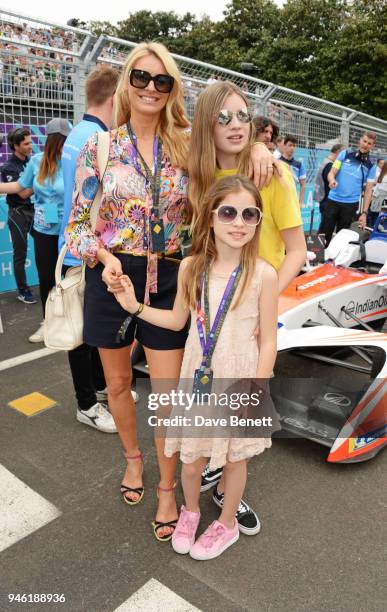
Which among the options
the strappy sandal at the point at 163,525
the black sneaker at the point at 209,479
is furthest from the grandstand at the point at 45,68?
the strappy sandal at the point at 163,525

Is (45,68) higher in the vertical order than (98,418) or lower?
higher

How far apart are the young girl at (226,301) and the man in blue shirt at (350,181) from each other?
6.37 metres

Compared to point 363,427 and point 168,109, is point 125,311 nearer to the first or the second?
point 168,109

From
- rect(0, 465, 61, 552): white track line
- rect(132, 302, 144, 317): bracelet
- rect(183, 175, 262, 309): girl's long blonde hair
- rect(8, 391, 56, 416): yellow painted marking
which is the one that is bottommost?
rect(8, 391, 56, 416): yellow painted marking

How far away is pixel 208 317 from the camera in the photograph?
190cm

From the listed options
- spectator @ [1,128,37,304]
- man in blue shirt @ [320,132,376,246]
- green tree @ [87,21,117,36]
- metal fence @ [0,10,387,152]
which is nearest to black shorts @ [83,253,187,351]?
spectator @ [1,128,37,304]

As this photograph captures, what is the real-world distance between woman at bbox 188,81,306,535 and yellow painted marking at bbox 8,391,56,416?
78.3 inches

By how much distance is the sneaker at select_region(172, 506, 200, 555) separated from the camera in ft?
7.04

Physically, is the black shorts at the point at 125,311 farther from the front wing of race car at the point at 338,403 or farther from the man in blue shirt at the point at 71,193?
the front wing of race car at the point at 338,403

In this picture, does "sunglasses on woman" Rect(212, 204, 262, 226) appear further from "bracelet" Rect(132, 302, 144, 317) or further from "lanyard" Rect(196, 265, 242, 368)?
"bracelet" Rect(132, 302, 144, 317)

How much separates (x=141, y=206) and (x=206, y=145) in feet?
1.11

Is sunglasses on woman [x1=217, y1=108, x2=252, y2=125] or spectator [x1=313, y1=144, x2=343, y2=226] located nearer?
sunglasses on woman [x1=217, y1=108, x2=252, y2=125]

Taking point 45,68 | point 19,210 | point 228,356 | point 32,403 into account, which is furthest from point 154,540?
point 45,68

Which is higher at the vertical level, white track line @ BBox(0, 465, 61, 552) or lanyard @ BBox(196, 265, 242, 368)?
lanyard @ BBox(196, 265, 242, 368)
